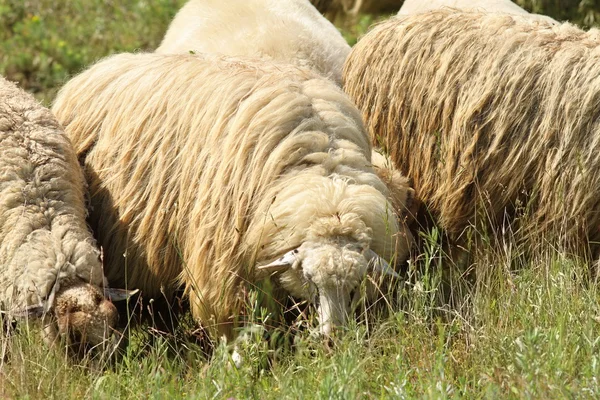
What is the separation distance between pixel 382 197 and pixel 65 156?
5.08ft

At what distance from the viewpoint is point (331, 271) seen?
13.9 feet

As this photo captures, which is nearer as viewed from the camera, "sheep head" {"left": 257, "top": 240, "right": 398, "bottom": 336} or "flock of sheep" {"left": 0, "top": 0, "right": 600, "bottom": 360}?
"sheep head" {"left": 257, "top": 240, "right": 398, "bottom": 336}

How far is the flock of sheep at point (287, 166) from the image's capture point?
14.3 ft

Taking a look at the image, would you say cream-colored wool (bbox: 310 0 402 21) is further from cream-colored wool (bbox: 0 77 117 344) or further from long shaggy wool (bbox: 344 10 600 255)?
cream-colored wool (bbox: 0 77 117 344)

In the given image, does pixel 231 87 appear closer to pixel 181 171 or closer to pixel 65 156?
pixel 181 171

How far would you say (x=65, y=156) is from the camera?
4836 millimetres

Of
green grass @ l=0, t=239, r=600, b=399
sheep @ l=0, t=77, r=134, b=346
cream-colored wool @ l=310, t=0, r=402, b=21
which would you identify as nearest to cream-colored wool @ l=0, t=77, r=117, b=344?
sheep @ l=0, t=77, r=134, b=346

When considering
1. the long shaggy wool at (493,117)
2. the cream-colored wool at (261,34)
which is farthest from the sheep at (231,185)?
the cream-colored wool at (261,34)

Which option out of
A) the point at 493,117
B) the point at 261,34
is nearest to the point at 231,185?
the point at 493,117

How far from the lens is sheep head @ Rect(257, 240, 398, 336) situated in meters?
4.23

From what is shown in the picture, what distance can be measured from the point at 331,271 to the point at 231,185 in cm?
68

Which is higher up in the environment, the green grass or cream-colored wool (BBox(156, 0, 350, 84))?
cream-colored wool (BBox(156, 0, 350, 84))

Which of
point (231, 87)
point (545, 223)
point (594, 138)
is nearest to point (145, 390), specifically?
point (231, 87)

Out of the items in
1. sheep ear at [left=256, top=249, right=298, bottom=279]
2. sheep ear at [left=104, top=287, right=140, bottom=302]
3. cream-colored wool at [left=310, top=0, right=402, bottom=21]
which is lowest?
sheep ear at [left=104, top=287, right=140, bottom=302]
